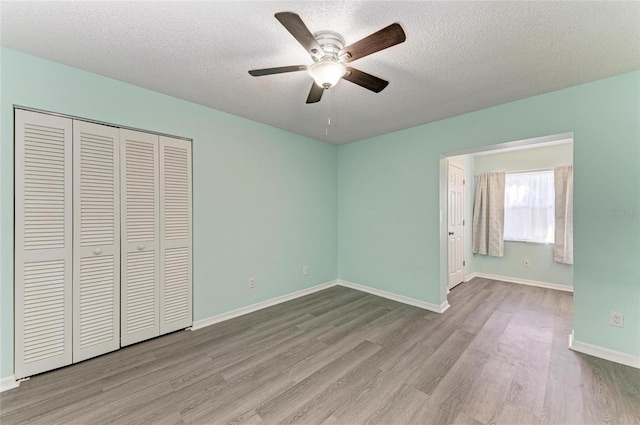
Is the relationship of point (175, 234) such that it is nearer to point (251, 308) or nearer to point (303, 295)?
point (251, 308)

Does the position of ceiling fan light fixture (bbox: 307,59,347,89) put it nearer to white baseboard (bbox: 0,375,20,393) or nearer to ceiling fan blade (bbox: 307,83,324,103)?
ceiling fan blade (bbox: 307,83,324,103)

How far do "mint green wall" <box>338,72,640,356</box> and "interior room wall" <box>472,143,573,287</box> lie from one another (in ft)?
7.40

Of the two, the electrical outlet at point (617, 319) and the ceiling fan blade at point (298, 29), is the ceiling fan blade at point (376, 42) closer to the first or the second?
the ceiling fan blade at point (298, 29)

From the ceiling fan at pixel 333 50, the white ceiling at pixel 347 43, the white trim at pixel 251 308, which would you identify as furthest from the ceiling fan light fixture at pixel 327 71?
the white trim at pixel 251 308

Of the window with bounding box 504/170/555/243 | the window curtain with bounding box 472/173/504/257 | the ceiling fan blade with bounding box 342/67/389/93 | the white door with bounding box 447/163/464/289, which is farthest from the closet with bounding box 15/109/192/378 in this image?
the window with bounding box 504/170/555/243

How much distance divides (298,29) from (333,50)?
17.1 inches

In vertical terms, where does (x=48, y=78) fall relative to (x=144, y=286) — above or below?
above

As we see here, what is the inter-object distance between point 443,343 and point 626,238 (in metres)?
1.82

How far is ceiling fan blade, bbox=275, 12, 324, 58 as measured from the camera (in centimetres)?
119

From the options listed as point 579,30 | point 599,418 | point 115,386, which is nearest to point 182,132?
point 115,386

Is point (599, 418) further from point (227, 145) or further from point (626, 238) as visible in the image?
point (227, 145)

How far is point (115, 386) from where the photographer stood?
1878 mm

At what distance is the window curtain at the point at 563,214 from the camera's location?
4.00 metres

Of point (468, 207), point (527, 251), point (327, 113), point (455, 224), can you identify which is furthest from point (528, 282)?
point (327, 113)
